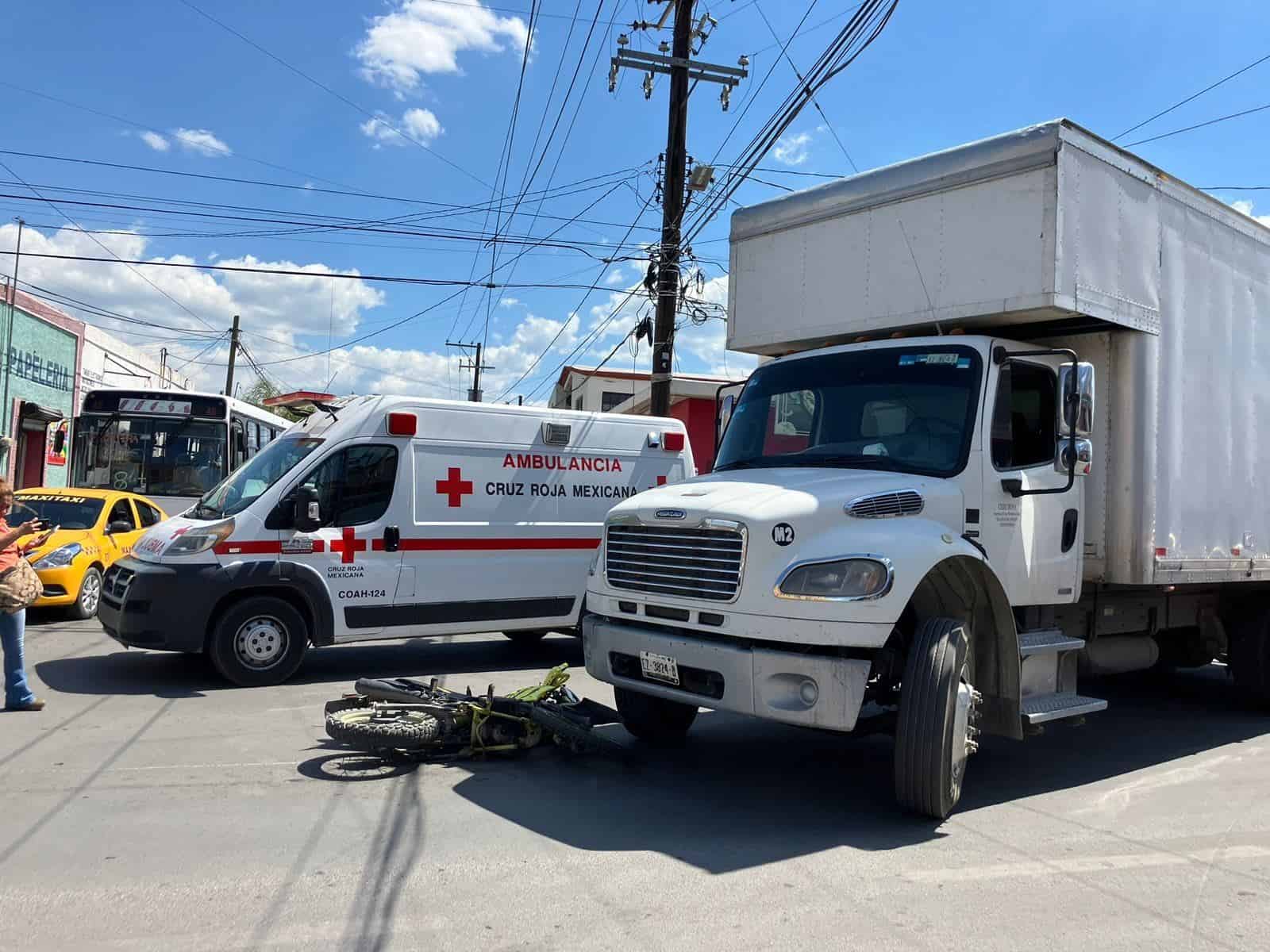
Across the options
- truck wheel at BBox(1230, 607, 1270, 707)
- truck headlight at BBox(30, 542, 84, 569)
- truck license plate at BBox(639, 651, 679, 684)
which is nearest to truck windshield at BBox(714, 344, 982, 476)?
truck license plate at BBox(639, 651, 679, 684)

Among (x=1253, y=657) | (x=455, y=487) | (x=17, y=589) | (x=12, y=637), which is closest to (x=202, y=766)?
(x=12, y=637)

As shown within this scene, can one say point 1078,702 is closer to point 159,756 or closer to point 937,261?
point 937,261

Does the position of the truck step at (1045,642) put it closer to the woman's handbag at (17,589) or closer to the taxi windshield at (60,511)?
the woman's handbag at (17,589)

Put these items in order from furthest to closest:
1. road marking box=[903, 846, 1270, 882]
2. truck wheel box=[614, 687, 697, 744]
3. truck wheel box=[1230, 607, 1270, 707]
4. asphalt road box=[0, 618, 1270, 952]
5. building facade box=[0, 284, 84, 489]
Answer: building facade box=[0, 284, 84, 489] → truck wheel box=[1230, 607, 1270, 707] → truck wheel box=[614, 687, 697, 744] → road marking box=[903, 846, 1270, 882] → asphalt road box=[0, 618, 1270, 952]

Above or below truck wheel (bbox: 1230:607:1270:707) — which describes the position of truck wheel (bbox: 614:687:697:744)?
below

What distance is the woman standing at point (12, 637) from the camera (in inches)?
283

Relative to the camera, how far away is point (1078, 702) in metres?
6.22

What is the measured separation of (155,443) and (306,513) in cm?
856

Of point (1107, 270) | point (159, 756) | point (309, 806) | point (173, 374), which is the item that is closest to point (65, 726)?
point (159, 756)

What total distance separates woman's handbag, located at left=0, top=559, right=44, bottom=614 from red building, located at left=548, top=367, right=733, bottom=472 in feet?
45.0

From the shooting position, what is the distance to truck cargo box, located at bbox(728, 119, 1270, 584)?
616 cm

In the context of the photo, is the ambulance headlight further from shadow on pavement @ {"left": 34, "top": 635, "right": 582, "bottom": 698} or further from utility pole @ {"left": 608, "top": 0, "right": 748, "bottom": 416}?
utility pole @ {"left": 608, "top": 0, "right": 748, "bottom": 416}

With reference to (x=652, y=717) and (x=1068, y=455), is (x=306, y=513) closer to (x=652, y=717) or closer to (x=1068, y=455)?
(x=652, y=717)

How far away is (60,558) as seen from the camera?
11.5m
